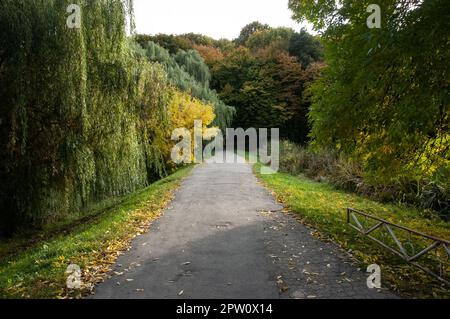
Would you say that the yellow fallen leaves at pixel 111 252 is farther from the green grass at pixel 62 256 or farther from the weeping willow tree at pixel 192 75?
the weeping willow tree at pixel 192 75

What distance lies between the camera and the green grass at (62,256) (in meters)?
5.31

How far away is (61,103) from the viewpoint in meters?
8.48

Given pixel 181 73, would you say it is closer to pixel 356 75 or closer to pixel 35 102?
pixel 35 102

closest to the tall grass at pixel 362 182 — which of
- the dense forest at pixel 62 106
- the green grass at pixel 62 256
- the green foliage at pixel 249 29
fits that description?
the green grass at pixel 62 256

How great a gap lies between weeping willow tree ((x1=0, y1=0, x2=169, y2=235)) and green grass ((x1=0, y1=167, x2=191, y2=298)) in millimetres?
1053

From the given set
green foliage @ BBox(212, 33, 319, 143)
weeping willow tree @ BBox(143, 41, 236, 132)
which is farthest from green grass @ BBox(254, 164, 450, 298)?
green foliage @ BBox(212, 33, 319, 143)

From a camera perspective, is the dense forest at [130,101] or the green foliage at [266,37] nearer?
the dense forest at [130,101]

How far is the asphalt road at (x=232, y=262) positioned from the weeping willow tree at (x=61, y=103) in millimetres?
2564

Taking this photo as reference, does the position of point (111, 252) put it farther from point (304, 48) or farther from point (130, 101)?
point (304, 48)

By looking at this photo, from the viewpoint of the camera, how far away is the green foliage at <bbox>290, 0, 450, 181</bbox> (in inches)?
188

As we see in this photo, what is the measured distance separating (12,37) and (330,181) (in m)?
13.2

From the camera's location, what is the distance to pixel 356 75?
5.89 metres

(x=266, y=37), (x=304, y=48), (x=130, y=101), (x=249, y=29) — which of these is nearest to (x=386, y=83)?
(x=130, y=101)

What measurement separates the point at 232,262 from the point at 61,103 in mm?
5599
